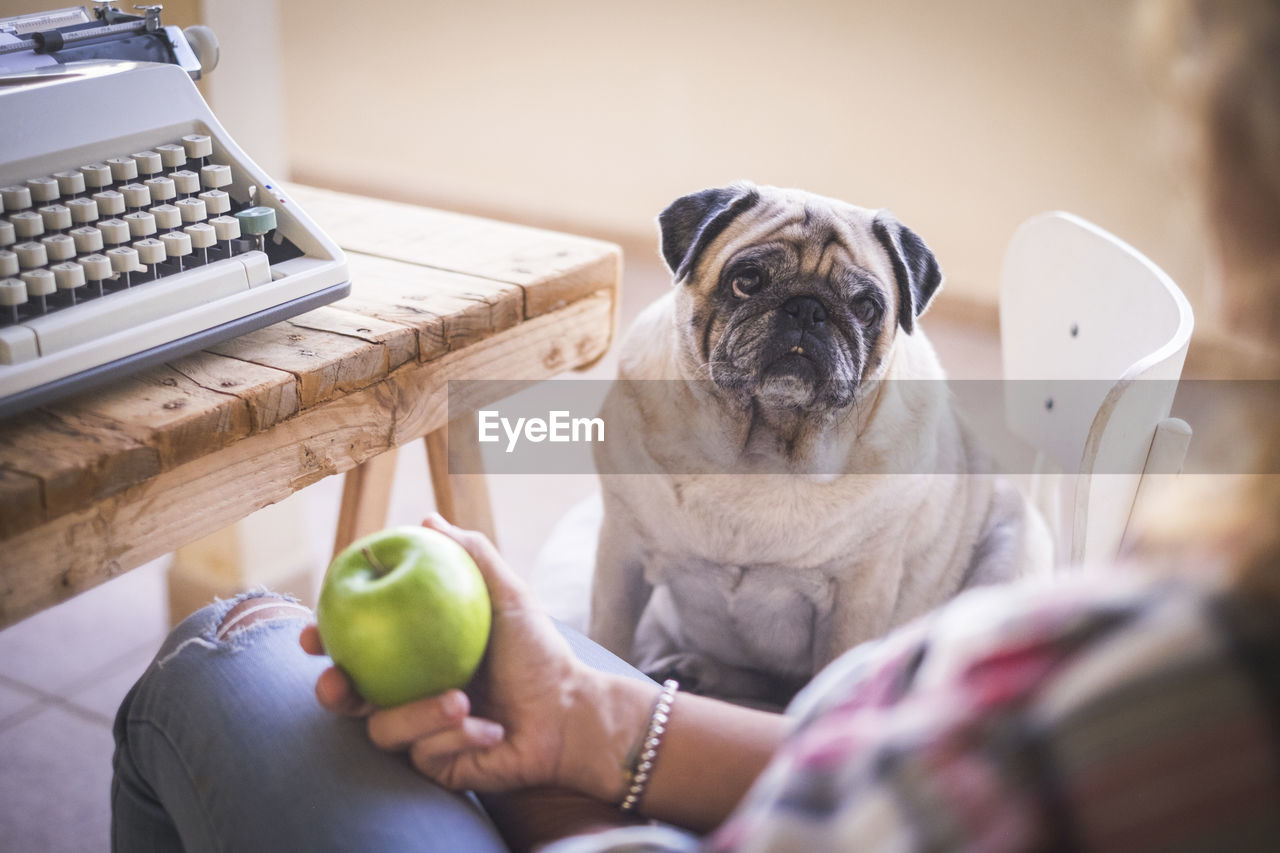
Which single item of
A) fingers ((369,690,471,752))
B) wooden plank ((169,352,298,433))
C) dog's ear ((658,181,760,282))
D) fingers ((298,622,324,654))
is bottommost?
fingers ((369,690,471,752))

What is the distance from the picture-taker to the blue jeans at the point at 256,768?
629 millimetres

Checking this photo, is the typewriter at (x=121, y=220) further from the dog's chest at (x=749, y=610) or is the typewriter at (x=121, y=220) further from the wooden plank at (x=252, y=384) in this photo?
the dog's chest at (x=749, y=610)

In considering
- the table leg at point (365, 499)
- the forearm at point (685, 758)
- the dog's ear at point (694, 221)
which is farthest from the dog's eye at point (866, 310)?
the table leg at point (365, 499)

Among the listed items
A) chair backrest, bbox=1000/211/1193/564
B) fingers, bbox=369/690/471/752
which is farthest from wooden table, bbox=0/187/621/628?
chair backrest, bbox=1000/211/1193/564

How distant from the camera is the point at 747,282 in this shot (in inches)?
35.9

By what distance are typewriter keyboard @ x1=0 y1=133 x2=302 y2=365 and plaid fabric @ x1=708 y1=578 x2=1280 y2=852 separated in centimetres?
59

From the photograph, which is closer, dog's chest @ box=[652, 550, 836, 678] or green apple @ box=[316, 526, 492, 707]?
green apple @ box=[316, 526, 492, 707]

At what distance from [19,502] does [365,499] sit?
593 mm

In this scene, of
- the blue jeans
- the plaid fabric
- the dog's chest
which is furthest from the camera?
the dog's chest

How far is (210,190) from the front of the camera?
2.88 ft

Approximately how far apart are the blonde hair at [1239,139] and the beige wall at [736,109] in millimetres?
1668

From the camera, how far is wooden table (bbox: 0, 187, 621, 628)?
69 cm

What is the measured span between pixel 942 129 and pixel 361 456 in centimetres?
204

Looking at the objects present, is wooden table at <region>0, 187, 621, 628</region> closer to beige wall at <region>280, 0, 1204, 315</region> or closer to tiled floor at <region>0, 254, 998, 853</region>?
tiled floor at <region>0, 254, 998, 853</region>
